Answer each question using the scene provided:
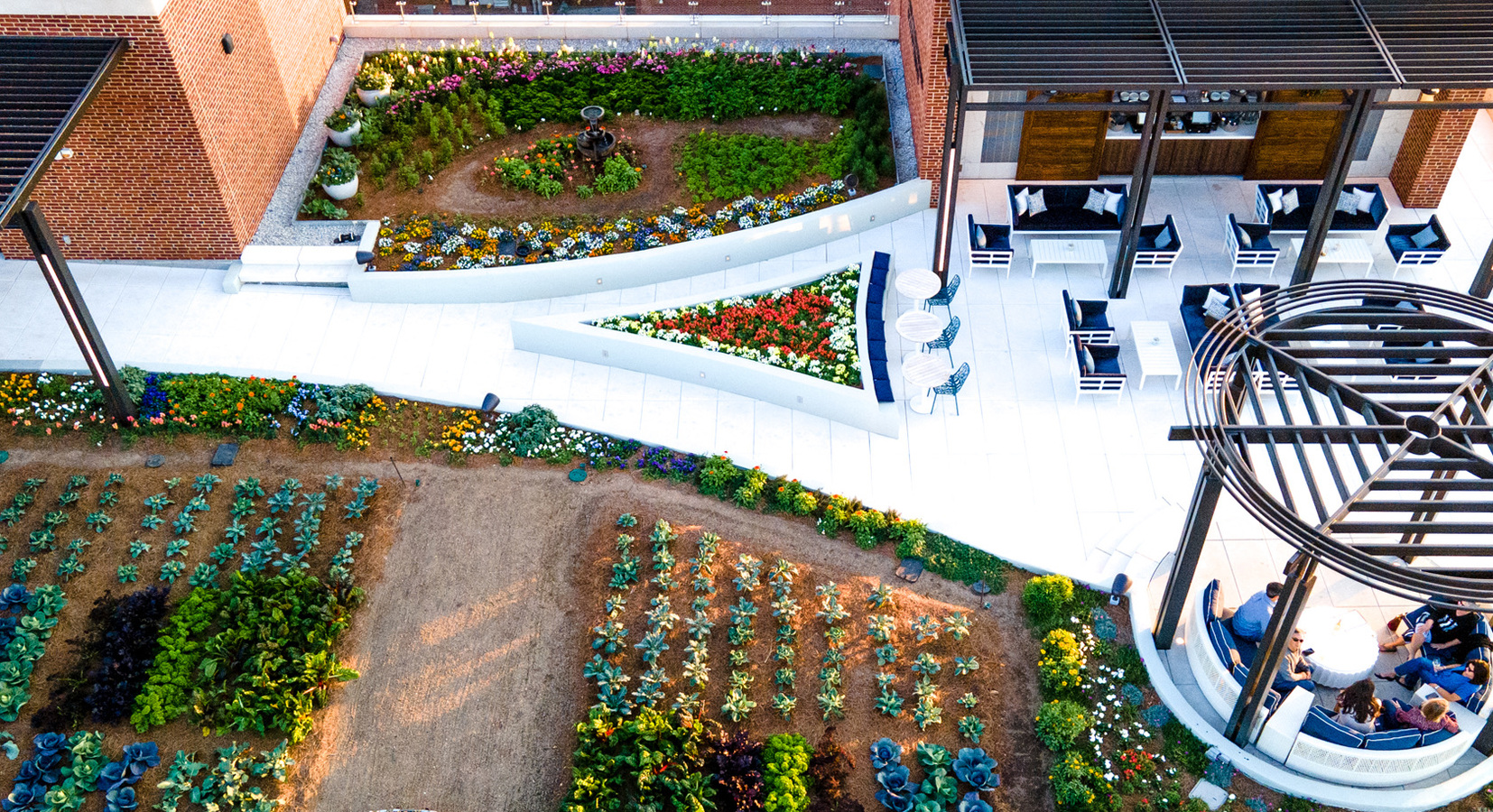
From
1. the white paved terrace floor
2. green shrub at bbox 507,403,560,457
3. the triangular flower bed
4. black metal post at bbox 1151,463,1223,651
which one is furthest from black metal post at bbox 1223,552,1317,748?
green shrub at bbox 507,403,560,457

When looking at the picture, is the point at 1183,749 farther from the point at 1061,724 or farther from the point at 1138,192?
the point at 1138,192

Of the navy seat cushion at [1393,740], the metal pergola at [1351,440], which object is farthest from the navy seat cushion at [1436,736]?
the metal pergola at [1351,440]

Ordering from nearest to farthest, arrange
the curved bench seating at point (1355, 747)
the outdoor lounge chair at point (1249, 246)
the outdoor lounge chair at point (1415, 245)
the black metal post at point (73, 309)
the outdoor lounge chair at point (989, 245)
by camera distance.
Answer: the curved bench seating at point (1355, 747) < the black metal post at point (73, 309) < the outdoor lounge chair at point (1415, 245) < the outdoor lounge chair at point (1249, 246) < the outdoor lounge chair at point (989, 245)

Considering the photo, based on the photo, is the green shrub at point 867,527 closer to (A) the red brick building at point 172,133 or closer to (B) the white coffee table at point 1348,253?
(B) the white coffee table at point 1348,253

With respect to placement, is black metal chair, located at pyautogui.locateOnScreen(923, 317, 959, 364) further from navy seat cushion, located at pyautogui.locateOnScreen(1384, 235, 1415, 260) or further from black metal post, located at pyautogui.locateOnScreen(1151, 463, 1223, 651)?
navy seat cushion, located at pyautogui.locateOnScreen(1384, 235, 1415, 260)

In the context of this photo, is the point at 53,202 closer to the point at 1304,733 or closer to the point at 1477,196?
the point at 1304,733

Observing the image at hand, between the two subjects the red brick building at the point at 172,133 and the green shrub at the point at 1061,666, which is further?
the red brick building at the point at 172,133
